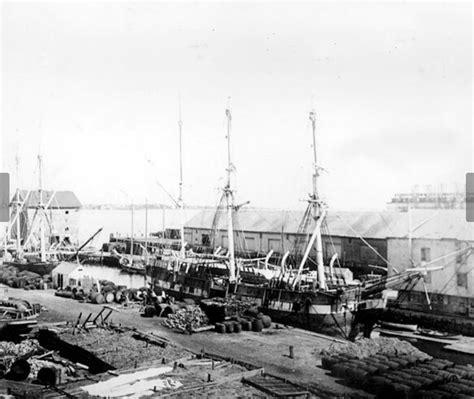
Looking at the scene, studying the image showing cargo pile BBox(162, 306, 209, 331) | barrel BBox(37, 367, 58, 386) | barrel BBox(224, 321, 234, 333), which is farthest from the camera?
cargo pile BBox(162, 306, 209, 331)

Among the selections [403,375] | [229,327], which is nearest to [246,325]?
[229,327]

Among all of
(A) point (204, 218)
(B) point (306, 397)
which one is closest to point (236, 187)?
(B) point (306, 397)

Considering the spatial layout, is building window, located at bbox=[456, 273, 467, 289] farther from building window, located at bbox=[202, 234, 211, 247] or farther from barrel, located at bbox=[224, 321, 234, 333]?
building window, located at bbox=[202, 234, 211, 247]

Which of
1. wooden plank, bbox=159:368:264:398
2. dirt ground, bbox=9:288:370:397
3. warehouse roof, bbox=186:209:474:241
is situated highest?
warehouse roof, bbox=186:209:474:241

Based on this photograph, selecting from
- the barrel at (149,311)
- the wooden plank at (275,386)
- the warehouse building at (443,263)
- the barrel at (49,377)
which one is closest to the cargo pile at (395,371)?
the wooden plank at (275,386)

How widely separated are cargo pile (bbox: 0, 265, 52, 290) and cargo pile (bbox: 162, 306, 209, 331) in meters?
19.7

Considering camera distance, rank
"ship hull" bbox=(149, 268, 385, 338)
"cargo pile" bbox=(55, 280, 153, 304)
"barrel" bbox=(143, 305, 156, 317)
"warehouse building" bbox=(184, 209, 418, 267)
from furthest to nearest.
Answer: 1. "warehouse building" bbox=(184, 209, 418, 267)
2. "cargo pile" bbox=(55, 280, 153, 304)
3. "ship hull" bbox=(149, 268, 385, 338)
4. "barrel" bbox=(143, 305, 156, 317)

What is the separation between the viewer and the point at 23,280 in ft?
151

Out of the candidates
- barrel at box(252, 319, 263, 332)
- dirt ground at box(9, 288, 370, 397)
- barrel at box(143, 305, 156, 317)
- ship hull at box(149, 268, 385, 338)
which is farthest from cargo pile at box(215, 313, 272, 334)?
barrel at box(143, 305, 156, 317)

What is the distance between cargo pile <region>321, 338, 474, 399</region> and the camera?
17641 millimetres

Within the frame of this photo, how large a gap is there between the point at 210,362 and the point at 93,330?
29.7 feet

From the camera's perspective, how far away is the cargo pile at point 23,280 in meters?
45.0

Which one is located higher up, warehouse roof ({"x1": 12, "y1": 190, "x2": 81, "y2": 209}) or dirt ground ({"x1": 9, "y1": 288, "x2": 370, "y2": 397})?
warehouse roof ({"x1": 12, "y1": 190, "x2": 81, "y2": 209})

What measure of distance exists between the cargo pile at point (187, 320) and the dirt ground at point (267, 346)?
0.53 m
